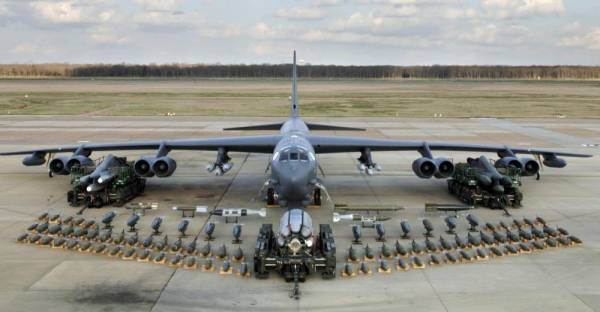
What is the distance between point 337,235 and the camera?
20.1 metres

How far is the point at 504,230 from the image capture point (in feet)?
69.1

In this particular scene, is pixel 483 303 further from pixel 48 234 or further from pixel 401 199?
pixel 48 234

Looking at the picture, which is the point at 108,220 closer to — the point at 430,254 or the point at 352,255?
the point at 352,255

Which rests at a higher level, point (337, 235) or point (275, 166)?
point (275, 166)

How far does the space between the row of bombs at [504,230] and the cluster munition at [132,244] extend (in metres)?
4.68

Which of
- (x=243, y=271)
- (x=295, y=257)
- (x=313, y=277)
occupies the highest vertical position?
(x=295, y=257)

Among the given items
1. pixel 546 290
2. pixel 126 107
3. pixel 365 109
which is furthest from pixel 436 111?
pixel 546 290

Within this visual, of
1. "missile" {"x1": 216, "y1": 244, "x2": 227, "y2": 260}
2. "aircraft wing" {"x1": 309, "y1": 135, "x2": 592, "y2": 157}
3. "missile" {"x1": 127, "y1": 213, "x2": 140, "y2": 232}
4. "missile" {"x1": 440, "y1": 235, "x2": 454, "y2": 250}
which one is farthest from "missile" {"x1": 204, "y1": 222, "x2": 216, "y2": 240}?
"aircraft wing" {"x1": 309, "y1": 135, "x2": 592, "y2": 157}

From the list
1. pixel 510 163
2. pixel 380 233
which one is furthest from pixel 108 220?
pixel 510 163

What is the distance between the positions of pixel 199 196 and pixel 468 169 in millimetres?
12495

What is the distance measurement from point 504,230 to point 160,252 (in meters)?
12.5

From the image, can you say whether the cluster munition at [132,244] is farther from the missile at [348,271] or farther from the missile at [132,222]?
the missile at [348,271]

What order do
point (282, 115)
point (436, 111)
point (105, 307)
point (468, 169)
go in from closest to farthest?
point (105, 307) < point (468, 169) < point (282, 115) < point (436, 111)

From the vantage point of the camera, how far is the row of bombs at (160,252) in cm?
1678
